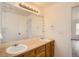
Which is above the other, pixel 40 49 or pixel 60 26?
pixel 60 26

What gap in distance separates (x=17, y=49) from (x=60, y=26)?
2.14 ft

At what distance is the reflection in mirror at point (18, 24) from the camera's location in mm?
1523

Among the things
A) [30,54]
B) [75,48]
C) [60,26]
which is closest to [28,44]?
[30,54]

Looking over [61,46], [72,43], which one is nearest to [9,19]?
[61,46]

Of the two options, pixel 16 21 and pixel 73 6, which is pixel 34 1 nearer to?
pixel 16 21

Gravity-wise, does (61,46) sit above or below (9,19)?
below

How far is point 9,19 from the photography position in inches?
60.0

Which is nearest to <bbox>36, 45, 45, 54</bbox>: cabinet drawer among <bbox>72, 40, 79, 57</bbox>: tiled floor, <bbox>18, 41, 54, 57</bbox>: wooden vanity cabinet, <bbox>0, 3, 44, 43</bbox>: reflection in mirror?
<bbox>18, 41, 54, 57</bbox>: wooden vanity cabinet

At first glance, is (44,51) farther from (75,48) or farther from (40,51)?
(75,48)

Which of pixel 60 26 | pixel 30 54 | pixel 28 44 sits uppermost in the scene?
pixel 60 26

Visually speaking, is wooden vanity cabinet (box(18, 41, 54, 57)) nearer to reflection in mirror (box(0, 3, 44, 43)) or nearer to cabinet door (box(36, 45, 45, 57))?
cabinet door (box(36, 45, 45, 57))

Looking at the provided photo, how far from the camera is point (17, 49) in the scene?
152 centimetres

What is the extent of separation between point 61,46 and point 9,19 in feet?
2.60

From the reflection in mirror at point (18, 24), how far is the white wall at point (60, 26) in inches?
4.4
